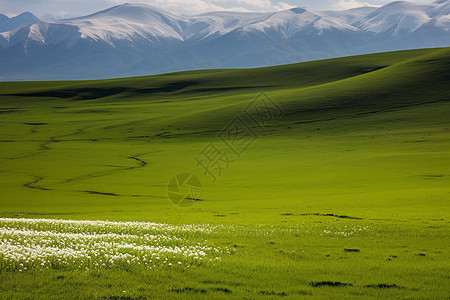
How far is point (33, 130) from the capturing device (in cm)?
11875

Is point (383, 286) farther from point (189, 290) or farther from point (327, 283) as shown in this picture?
point (189, 290)

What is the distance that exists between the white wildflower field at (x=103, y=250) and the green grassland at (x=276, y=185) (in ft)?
2.14

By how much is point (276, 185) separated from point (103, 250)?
37.5 m

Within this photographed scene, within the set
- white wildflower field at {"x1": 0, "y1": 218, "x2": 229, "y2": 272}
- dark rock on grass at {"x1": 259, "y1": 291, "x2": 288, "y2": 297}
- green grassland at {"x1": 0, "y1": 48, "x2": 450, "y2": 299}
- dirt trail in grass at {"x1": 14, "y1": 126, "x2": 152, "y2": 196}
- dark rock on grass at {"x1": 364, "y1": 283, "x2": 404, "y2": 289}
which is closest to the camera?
dark rock on grass at {"x1": 259, "y1": 291, "x2": 288, "y2": 297}

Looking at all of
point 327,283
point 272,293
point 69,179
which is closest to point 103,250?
point 272,293

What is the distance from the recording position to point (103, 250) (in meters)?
14.8

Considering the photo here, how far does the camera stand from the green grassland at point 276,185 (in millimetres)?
12242

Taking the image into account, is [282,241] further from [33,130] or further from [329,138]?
[33,130]

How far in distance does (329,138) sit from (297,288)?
264ft

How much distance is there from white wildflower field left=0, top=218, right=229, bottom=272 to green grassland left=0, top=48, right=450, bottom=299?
651mm

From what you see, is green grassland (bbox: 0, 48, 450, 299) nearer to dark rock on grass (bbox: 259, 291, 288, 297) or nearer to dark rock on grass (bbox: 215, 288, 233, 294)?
dark rock on grass (bbox: 215, 288, 233, 294)

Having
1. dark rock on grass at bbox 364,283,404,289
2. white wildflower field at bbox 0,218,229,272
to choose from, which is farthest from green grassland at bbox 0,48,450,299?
white wildflower field at bbox 0,218,229,272

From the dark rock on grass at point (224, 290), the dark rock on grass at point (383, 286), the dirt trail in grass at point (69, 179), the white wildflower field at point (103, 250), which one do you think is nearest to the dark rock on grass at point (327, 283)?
the dark rock on grass at point (383, 286)

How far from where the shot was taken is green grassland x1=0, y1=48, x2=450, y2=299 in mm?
12242
